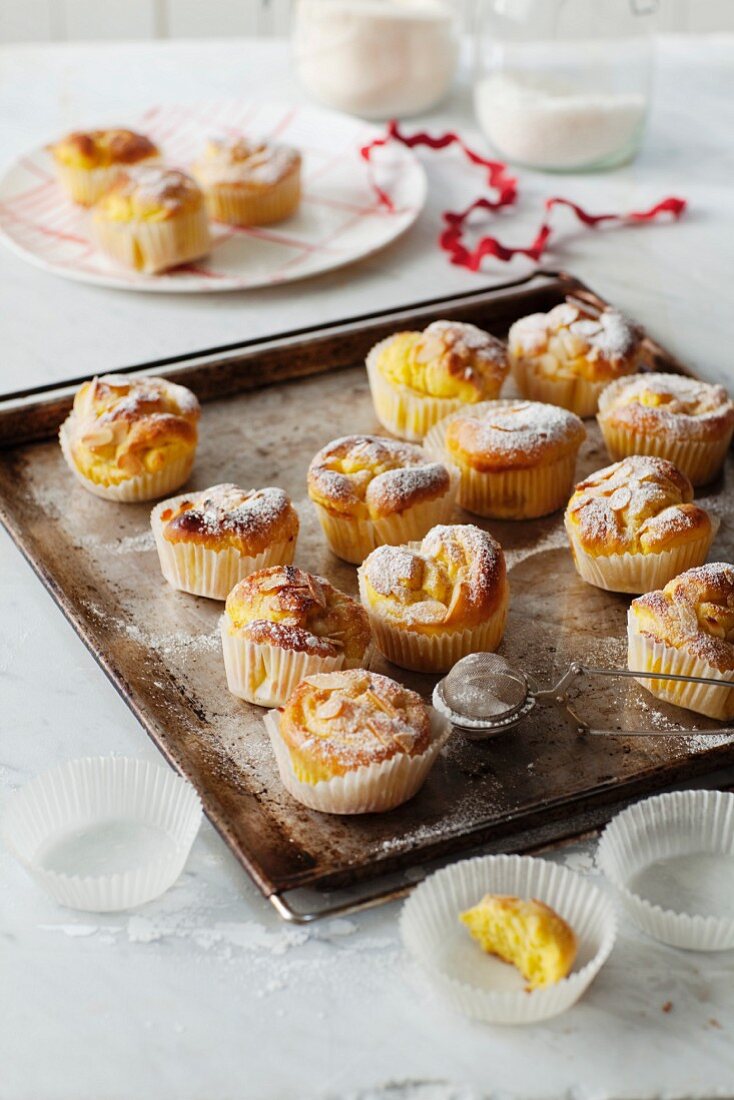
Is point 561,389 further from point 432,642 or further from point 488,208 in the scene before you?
point 488,208

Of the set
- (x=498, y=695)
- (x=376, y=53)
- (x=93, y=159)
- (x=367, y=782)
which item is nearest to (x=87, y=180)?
(x=93, y=159)

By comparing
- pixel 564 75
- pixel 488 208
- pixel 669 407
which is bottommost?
pixel 488 208

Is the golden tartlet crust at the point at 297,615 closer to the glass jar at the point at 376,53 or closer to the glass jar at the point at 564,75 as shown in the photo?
the glass jar at the point at 564,75

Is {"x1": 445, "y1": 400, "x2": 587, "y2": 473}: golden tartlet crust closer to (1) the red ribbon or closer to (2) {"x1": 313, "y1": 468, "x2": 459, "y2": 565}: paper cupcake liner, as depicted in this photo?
(2) {"x1": 313, "y1": 468, "x2": 459, "y2": 565}: paper cupcake liner

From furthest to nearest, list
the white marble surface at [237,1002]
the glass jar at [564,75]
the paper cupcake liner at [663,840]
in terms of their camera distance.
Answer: the glass jar at [564,75]
the paper cupcake liner at [663,840]
the white marble surface at [237,1002]

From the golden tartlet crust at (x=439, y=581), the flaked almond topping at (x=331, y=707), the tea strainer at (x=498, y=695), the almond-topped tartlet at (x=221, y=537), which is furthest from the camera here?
the almond-topped tartlet at (x=221, y=537)

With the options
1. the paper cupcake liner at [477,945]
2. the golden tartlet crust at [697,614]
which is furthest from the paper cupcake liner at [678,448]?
the paper cupcake liner at [477,945]

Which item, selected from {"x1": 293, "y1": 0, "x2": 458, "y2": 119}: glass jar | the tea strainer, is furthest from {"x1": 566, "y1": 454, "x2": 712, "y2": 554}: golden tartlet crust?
{"x1": 293, "y1": 0, "x2": 458, "y2": 119}: glass jar
